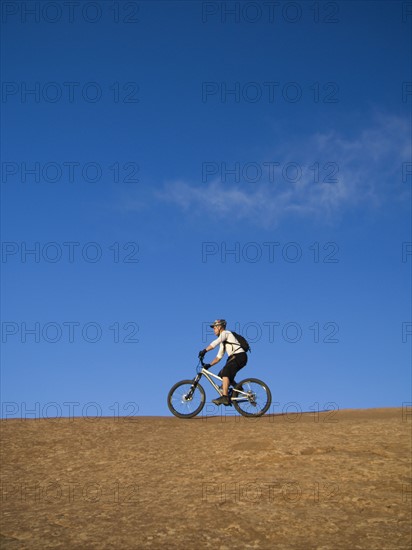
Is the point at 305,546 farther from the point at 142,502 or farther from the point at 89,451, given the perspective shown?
the point at 89,451

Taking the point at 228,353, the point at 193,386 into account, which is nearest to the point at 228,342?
the point at 228,353

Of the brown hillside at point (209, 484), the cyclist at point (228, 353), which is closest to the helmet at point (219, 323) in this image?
the cyclist at point (228, 353)

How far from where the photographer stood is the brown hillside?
815 centimetres

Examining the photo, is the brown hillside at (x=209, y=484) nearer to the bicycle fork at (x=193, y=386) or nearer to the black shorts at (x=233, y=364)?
the bicycle fork at (x=193, y=386)

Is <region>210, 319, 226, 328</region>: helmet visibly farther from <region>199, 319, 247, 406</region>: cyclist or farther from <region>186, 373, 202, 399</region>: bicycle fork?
<region>186, 373, 202, 399</region>: bicycle fork

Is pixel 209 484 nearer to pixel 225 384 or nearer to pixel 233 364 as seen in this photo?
pixel 225 384

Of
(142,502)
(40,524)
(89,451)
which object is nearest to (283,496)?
(142,502)

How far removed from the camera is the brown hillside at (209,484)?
8148 mm

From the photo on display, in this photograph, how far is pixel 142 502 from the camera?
935 centimetres

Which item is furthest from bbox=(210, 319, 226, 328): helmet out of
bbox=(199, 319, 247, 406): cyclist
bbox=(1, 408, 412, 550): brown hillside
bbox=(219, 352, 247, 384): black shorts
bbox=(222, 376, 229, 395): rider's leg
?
bbox=(1, 408, 412, 550): brown hillside

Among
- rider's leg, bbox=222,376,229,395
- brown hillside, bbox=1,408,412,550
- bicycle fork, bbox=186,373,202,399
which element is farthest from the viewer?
bicycle fork, bbox=186,373,202,399

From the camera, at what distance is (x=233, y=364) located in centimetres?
1530

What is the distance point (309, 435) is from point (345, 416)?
144 inches

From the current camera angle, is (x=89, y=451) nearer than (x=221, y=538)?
No
